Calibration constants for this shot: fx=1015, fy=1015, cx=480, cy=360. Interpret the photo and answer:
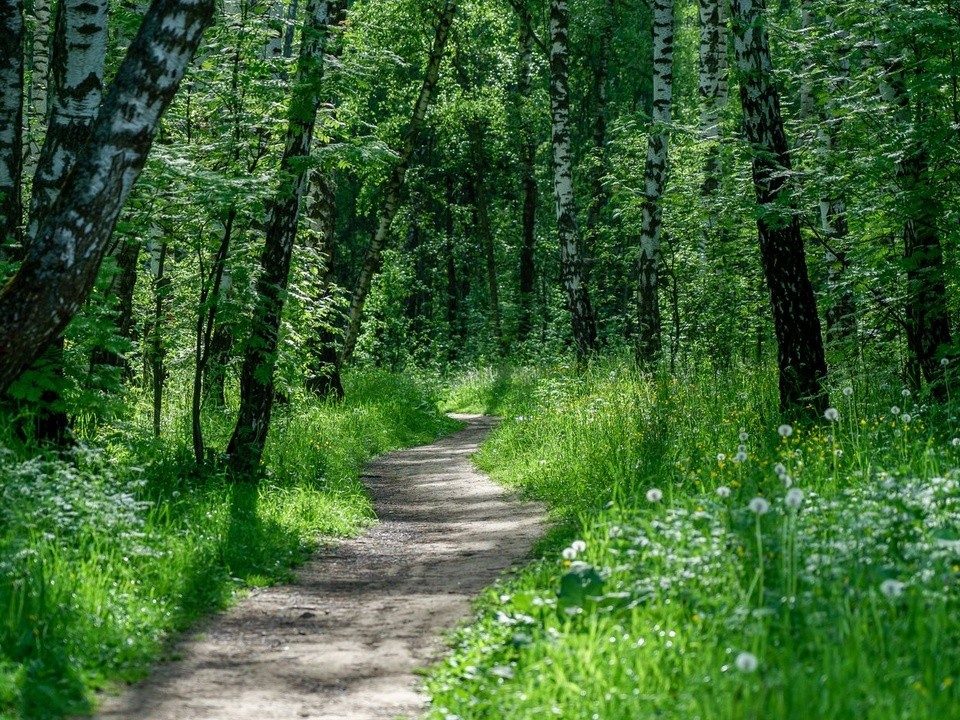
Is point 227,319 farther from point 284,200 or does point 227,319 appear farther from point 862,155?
point 862,155

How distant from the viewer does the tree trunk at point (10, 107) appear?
937 centimetres

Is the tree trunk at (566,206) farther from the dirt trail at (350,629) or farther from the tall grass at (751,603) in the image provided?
the tall grass at (751,603)

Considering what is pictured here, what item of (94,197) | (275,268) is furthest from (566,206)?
(94,197)

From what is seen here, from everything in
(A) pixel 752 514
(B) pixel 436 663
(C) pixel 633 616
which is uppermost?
(A) pixel 752 514

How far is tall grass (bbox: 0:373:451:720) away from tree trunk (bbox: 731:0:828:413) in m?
4.53

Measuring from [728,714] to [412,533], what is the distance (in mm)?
5951

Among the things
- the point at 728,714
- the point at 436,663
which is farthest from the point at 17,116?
the point at 728,714

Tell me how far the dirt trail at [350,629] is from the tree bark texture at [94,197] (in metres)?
2.26

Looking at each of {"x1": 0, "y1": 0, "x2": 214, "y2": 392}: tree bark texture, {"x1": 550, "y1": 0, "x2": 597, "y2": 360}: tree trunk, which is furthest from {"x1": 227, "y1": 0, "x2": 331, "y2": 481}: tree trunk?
{"x1": 550, "y1": 0, "x2": 597, "y2": 360}: tree trunk

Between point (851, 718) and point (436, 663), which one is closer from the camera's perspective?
point (851, 718)

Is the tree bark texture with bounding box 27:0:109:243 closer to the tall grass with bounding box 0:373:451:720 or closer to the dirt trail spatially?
the tall grass with bounding box 0:373:451:720

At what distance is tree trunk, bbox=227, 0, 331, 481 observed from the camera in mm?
9906

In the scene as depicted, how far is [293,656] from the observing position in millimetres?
5621

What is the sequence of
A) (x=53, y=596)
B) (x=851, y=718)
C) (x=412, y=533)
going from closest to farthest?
(x=851, y=718) < (x=53, y=596) < (x=412, y=533)
